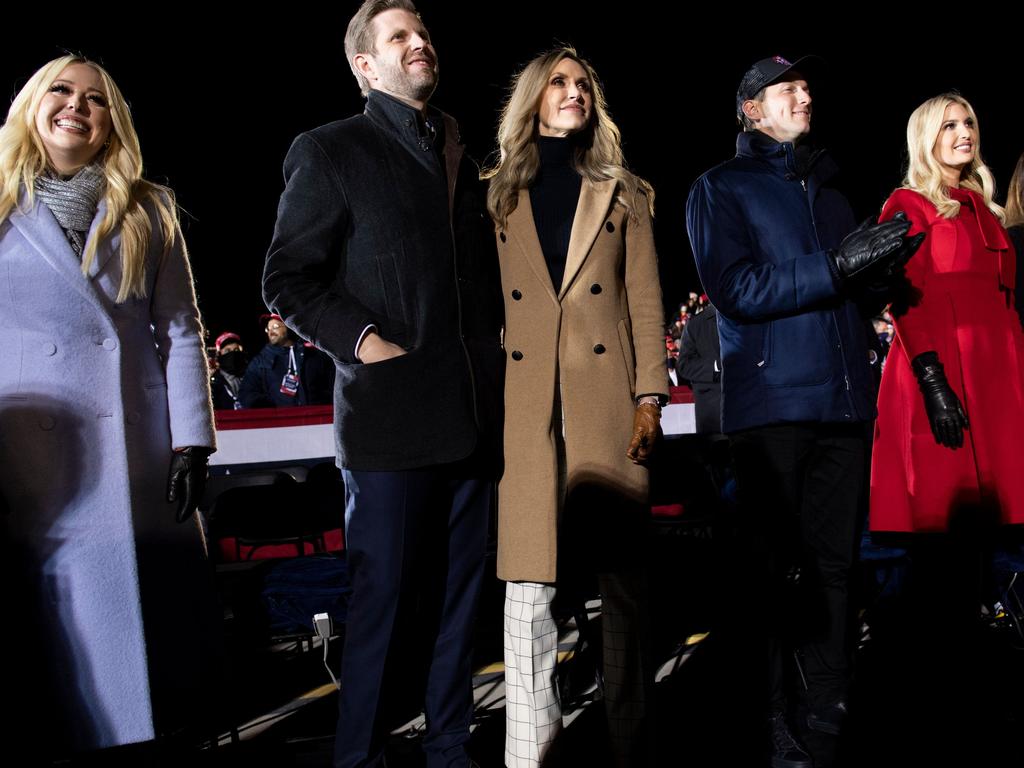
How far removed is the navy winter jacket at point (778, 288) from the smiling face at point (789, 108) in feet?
0.19

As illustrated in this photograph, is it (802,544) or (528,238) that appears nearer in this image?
(528,238)

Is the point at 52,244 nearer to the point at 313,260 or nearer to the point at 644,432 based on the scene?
the point at 313,260

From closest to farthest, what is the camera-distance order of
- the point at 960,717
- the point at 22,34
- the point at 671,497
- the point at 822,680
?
the point at 822,680
the point at 960,717
the point at 671,497
the point at 22,34

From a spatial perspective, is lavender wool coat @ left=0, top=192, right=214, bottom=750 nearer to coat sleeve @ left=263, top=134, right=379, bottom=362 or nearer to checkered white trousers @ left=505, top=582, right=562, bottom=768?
coat sleeve @ left=263, top=134, right=379, bottom=362

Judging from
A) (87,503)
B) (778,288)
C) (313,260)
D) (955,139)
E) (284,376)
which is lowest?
(87,503)

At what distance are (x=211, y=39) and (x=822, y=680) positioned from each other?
9.58 metres

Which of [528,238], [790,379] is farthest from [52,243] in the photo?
[790,379]

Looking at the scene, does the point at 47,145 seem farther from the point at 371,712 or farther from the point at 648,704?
the point at 648,704

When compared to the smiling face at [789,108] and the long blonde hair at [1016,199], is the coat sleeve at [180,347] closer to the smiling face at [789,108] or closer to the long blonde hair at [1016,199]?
the smiling face at [789,108]

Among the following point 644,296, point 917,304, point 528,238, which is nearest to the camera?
point 528,238

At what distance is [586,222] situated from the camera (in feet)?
7.19

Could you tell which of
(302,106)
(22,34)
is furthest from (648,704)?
(302,106)

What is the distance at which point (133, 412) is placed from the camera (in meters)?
2.00

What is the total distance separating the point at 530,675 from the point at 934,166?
212 cm
